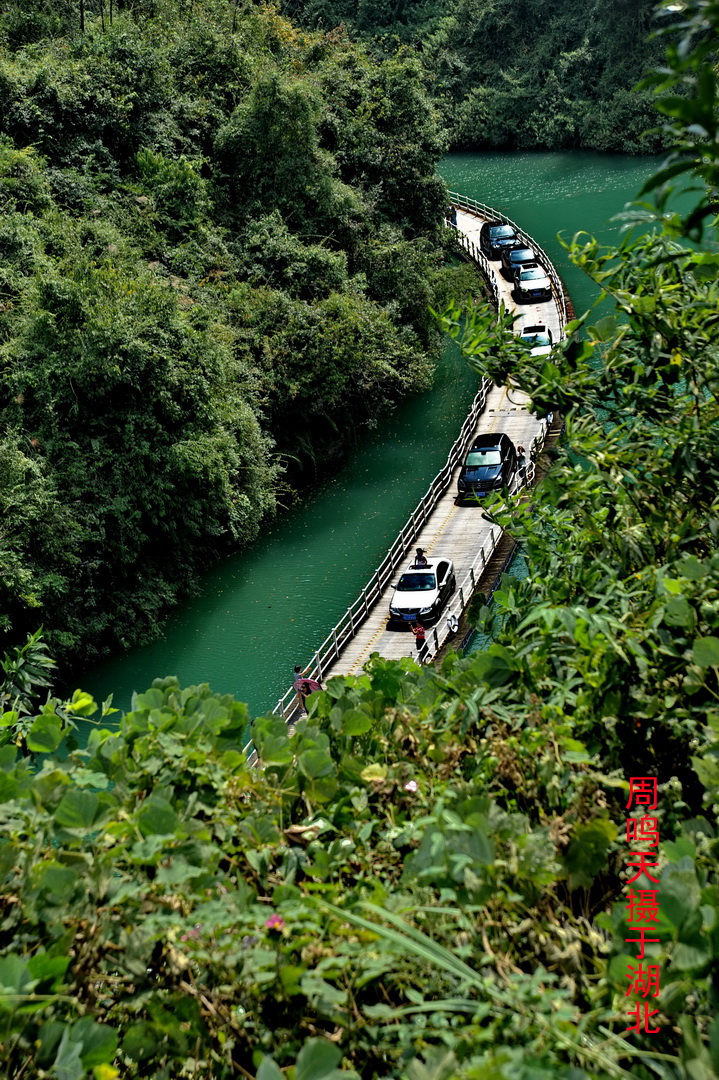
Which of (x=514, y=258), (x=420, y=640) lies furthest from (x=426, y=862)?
(x=514, y=258)

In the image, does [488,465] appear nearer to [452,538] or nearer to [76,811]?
[452,538]

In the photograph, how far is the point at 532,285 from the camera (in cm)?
3008

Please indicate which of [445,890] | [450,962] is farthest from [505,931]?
[450,962]

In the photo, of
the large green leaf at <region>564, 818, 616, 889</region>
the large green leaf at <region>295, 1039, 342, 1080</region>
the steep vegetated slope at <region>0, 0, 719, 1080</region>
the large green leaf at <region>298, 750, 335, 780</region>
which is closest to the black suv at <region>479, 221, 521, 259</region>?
the steep vegetated slope at <region>0, 0, 719, 1080</region>

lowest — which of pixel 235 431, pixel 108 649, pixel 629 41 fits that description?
pixel 108 649

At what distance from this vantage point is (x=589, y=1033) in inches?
85.5

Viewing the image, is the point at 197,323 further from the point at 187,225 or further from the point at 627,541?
the point at 627,541

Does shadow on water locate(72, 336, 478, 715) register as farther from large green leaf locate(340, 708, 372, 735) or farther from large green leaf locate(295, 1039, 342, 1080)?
large green leaf locate(295, 1039, 342, 1080)

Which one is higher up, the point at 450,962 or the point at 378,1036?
the point at 450,962

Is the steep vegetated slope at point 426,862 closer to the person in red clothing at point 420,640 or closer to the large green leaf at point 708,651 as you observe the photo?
the large green leaf at point 708,651

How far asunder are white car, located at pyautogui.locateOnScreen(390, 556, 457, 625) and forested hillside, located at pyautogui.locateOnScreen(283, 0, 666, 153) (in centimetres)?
3251

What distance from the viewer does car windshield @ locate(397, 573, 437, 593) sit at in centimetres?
1706

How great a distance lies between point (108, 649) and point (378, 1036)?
55.4ft

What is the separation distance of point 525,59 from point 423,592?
43.1 m
